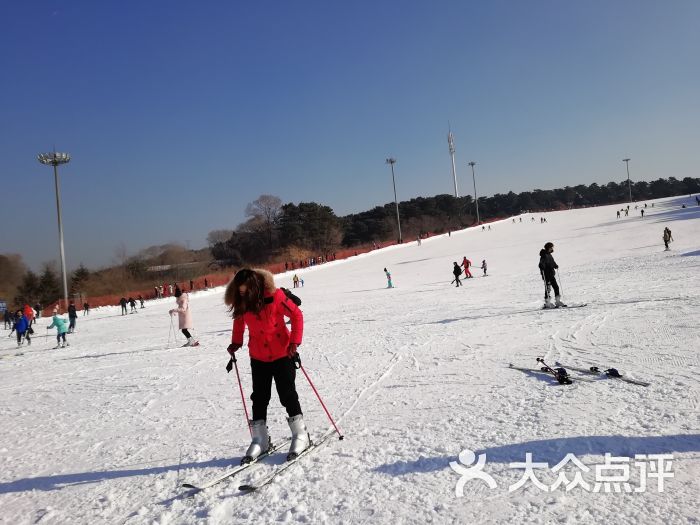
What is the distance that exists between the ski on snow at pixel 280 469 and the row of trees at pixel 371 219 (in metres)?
63.1

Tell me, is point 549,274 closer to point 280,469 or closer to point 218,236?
point 280,469

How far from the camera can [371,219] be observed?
327 ft

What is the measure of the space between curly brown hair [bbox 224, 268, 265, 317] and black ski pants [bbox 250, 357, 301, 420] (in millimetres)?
472

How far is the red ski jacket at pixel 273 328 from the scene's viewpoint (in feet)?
12.3

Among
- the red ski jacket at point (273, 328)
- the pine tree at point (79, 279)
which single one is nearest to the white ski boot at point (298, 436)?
the red ski jacket at point (273, 328)

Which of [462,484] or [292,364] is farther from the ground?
[292,364]

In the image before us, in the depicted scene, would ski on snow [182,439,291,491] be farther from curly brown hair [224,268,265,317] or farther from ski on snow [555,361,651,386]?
ski on snow [555,361,651,386]

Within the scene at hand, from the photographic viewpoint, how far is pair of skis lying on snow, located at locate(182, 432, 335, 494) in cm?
342

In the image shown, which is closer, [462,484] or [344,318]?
[462,484]

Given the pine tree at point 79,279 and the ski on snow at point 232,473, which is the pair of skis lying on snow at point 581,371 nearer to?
the ski on snow at point 232,473

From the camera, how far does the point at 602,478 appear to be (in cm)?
312

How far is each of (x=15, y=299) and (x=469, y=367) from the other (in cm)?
6411

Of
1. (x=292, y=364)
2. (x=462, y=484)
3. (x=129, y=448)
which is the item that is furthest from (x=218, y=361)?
(x=462, y=484)

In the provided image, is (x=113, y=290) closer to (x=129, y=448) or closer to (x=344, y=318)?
(x=344, y=318)
